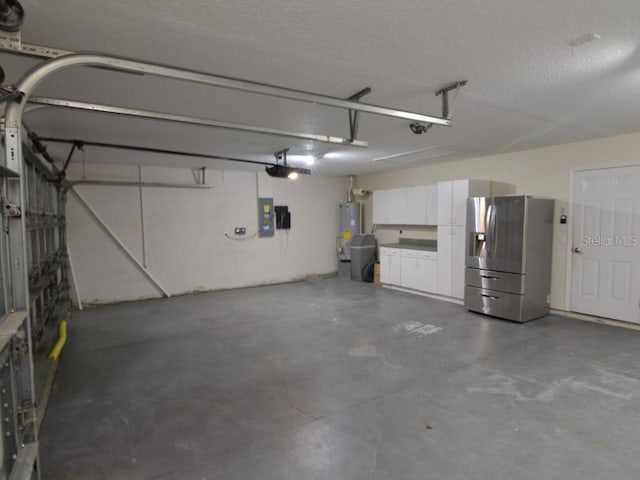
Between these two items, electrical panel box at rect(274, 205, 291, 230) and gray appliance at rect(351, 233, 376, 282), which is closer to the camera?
electrical panel box at rect(274, 205, 291, 230)

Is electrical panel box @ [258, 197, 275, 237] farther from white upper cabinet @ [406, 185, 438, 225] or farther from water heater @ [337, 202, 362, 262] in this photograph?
white upper cabinet @ [406, 185, 438, 225]

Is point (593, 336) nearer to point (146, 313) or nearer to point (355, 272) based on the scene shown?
point (355, 272)

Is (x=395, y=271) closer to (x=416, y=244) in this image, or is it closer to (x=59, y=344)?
(x=416, y=244)

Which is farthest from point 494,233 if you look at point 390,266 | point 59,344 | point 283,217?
point 59,344

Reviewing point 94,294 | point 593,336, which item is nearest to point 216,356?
point 94,294

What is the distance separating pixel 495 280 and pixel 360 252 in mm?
3200

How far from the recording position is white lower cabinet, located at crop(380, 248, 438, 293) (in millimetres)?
6047

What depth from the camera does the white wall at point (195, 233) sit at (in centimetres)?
579

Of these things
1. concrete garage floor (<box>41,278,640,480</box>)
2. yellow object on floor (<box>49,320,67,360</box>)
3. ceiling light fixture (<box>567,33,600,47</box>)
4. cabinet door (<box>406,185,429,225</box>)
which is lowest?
concrete garage floor (<box>41,278,640,480</box>)

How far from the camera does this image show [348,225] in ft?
26.4

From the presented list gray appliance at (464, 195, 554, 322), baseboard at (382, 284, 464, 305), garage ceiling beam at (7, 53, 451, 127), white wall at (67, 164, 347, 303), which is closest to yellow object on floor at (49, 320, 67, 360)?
white wall at (67, 164, 347, 303)

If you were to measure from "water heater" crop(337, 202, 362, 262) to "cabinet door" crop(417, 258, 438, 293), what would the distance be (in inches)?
80.6

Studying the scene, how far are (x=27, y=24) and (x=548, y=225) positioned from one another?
19.0 feet

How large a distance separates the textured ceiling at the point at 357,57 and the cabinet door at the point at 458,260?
6.64ft
